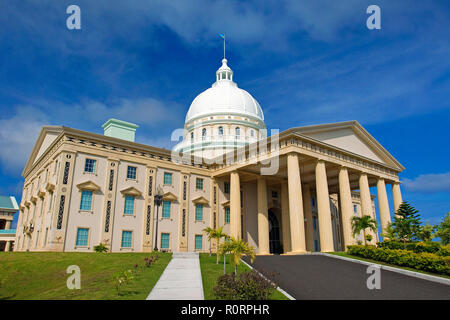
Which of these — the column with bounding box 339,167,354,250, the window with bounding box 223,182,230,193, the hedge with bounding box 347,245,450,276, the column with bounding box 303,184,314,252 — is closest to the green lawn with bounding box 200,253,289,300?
the hedge with bounding box 347,245,450,276

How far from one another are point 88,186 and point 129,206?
455cm

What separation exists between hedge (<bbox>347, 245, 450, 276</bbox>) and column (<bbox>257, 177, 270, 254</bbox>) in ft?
41.8

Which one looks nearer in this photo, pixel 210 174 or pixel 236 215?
pixel 236 215

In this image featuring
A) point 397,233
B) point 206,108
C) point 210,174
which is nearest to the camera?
point 397,233

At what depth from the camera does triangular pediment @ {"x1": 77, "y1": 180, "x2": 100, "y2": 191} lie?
30375 millimetres

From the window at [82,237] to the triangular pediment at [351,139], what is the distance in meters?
21.3

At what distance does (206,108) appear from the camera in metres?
55.1

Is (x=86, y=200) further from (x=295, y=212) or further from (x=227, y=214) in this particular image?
(x=295, y=212)

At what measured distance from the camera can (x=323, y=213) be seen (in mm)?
32781

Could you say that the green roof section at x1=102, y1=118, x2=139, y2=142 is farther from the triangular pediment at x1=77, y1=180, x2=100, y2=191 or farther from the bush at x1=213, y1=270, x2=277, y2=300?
the bush at x1=213, y1=270, x2=277, y2=300
